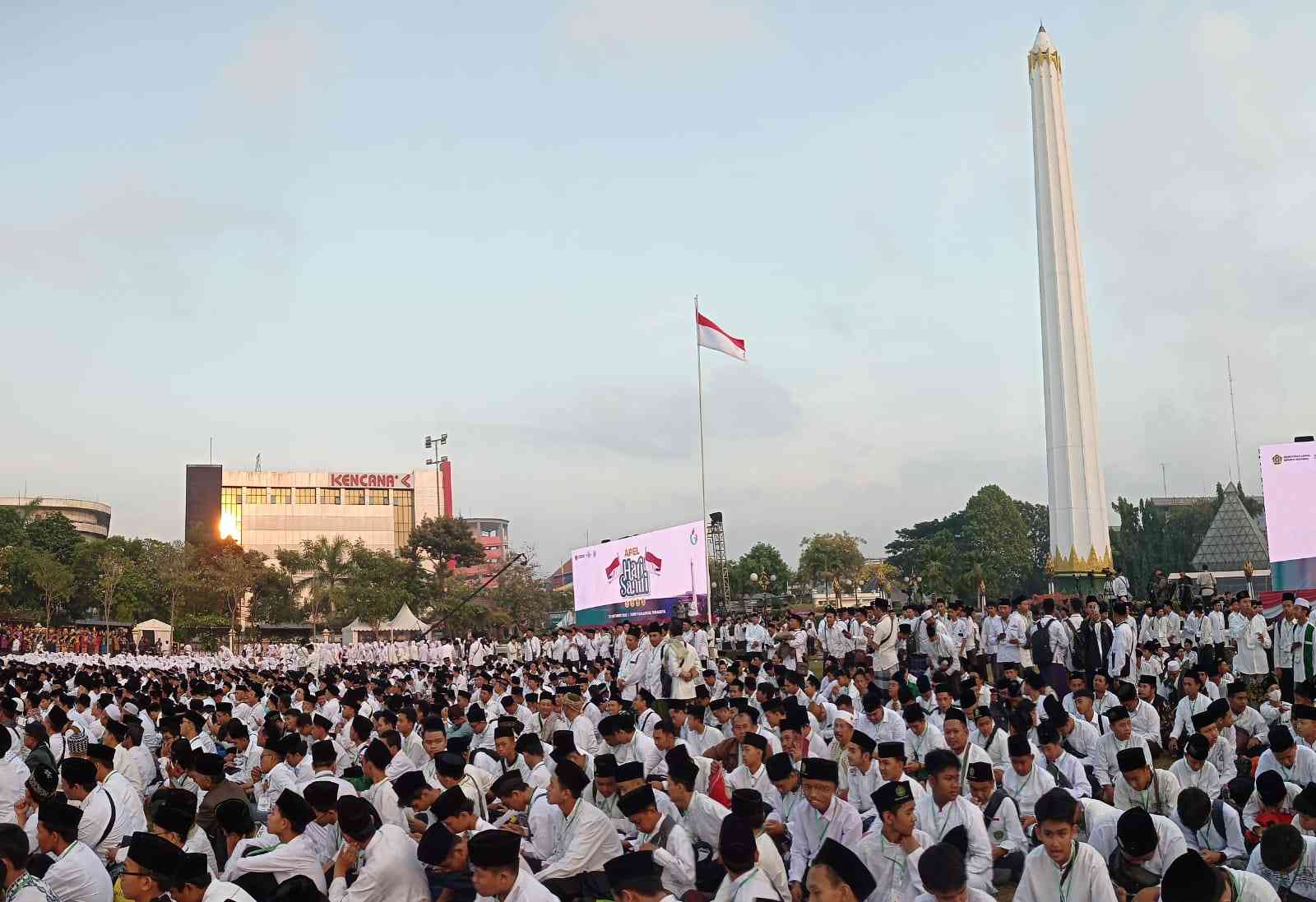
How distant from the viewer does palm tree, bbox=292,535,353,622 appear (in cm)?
5584

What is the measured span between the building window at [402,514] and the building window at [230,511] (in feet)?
37.2

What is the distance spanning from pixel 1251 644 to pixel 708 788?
11771 mm

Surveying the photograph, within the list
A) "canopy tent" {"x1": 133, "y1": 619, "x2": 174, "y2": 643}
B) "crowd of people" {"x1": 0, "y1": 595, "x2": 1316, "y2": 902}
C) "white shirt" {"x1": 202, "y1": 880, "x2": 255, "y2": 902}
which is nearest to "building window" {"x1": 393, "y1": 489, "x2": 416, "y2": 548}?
"canopy tent" {"x1": 133, "y1": 619, "x2": 174, "y2": 643}

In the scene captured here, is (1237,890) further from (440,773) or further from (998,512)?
(998,512)

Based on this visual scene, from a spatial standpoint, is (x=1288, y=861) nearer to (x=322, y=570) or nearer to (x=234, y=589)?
(x=322, y=570)

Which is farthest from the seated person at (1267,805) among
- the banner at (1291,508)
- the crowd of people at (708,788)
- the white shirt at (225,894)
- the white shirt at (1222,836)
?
the banner at (1291,508)

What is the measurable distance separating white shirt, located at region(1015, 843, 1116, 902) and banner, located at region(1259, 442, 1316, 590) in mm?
19211

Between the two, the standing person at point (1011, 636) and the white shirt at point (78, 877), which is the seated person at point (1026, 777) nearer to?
the white shirt at point (78, 877)

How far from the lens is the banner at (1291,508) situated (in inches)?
914

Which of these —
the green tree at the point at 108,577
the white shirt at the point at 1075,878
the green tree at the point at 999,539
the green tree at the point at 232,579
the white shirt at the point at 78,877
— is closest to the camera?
the white shirt at the point at 1075,878

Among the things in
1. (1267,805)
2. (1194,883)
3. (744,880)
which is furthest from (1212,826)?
(744,880)

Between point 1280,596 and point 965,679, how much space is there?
11.3 metres

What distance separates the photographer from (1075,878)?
6.23 meters

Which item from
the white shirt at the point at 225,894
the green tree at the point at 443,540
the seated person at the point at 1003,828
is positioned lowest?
the seated person at the point at 1003,828
